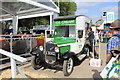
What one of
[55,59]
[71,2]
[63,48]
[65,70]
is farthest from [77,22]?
[71,2]

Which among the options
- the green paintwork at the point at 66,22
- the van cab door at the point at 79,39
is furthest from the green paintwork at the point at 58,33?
the van cab door at the point at 79,39

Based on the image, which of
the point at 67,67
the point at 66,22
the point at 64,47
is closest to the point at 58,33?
the point at 66,22

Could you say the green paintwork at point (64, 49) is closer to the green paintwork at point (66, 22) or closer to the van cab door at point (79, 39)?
the van cab door at point (79, 39)

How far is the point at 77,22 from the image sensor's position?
507cm

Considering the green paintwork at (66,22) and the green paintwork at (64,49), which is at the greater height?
the green paintwork at (66,22)

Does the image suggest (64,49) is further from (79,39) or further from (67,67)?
(79,39)

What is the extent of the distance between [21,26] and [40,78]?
15656 millimetres

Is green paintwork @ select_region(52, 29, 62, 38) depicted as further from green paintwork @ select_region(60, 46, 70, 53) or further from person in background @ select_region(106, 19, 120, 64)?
person in background @ select_region(106, 19, 120, 64)

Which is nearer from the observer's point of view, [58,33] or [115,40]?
[115,40]

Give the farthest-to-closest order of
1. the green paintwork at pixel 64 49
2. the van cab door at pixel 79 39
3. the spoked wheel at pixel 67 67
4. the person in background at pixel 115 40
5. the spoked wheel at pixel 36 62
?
Result: the van cab door at pixel 79 39 < the spoked wheel at pixel 36 62 < the green paintwork at pixel 64 49 < the spoked wheel at pixel 67 67 < the person in background at pixel 115 40

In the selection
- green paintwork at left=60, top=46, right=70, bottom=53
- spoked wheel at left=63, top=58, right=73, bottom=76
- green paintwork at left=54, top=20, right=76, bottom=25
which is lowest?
spoked wheel at left=63, top=58, right=73, bottom=76

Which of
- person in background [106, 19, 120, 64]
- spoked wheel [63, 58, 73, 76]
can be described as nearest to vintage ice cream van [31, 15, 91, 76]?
spoked wheel [63, 58, 73, 76]

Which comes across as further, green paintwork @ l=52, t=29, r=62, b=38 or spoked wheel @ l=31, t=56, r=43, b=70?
green paintwork @ l=52, t=29, r=62, b=38

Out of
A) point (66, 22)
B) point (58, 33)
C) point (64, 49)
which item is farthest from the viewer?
point (66, 22)
